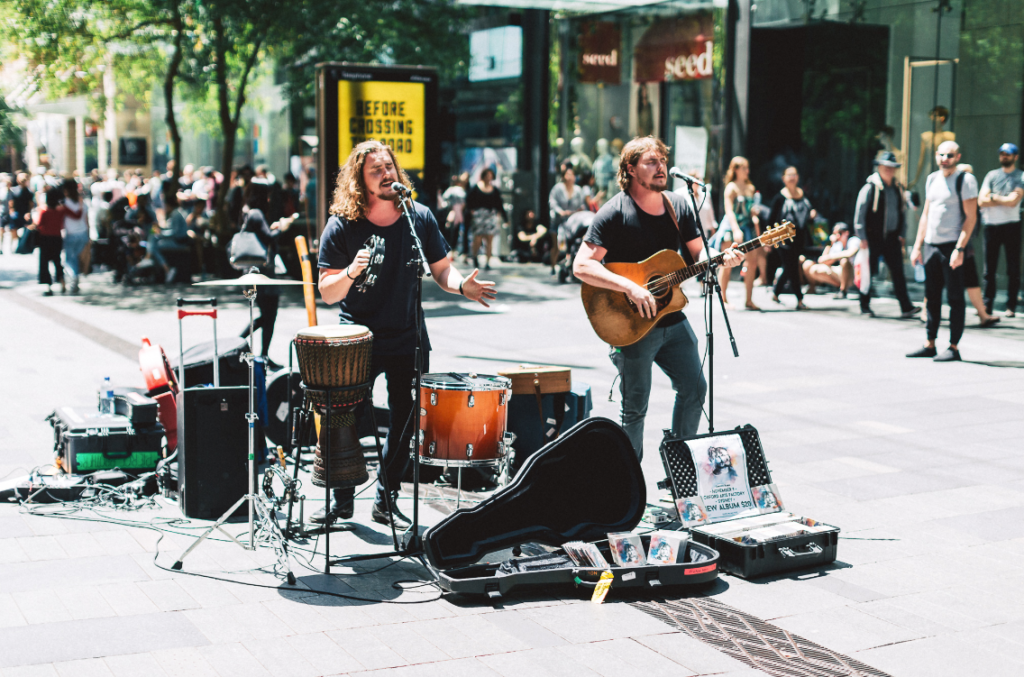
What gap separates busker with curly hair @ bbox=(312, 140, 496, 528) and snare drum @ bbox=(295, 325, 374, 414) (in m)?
0.34

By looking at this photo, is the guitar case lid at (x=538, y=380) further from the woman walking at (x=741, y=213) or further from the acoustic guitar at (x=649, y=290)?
the woman walking at (x=741, y=213)

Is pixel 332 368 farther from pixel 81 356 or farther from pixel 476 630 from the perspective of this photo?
pixel 81 356

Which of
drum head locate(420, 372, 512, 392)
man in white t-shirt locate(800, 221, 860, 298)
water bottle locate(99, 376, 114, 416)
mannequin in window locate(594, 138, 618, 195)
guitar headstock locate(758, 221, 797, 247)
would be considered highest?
mannequin in window locate(594, 138, 618, 195)

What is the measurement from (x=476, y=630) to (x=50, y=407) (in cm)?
532

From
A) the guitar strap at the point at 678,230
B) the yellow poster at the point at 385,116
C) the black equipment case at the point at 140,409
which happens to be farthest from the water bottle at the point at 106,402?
the yellow poster at the point at 385,116

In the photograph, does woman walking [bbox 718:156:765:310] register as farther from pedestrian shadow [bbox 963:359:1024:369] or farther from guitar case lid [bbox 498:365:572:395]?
guitar case lid [bbox 498:365:572:395]

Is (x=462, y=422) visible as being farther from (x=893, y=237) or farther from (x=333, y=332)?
(x=893, y=237)

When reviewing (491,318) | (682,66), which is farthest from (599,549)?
(682,66)

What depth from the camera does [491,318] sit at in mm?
13797

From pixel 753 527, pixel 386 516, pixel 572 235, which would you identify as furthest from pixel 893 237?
pixel 386 516

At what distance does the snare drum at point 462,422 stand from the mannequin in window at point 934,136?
12026 mm

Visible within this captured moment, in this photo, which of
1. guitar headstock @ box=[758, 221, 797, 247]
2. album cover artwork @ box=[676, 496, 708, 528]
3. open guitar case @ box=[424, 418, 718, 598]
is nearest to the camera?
open guitar case @ box=[424, 418, 718, 598]

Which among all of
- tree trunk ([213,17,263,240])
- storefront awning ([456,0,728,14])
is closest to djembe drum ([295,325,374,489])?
tree trunk ([213,17,263,240])

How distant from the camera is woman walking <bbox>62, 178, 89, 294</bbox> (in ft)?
55.9
